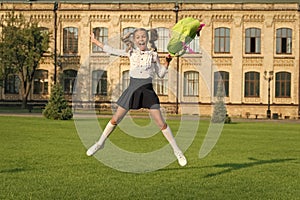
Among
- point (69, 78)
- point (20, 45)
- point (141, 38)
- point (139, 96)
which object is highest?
point (20, 45)

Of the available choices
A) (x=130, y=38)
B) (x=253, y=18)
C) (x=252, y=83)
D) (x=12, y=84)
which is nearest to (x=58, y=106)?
(x=12, y=84)

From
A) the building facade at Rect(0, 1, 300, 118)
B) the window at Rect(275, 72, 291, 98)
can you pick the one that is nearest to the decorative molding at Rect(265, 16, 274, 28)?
the building facade at Rect(0, 1, 300, 118)

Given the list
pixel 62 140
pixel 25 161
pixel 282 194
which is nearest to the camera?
pixel 282 194

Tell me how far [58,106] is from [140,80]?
77.5 ft

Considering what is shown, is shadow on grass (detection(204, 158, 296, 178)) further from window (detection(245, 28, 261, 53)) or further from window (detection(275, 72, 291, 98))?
window (detection(245, 28, 261, 53))

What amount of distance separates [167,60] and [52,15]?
139ft

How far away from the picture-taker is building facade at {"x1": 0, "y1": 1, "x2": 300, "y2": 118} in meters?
47.1

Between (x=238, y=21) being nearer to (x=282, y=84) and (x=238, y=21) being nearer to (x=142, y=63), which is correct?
(x=282, y=84)

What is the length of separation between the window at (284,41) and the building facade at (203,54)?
3.4 inches

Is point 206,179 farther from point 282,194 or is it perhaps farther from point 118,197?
point 118,197

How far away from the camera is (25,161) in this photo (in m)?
11.4

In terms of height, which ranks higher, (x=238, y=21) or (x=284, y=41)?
(x=238, y=21)

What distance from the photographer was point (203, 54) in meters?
47.6

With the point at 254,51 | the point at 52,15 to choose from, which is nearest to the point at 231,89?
the point at 254,51
